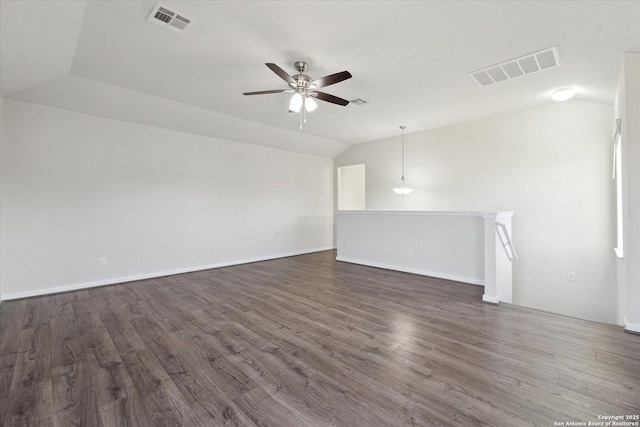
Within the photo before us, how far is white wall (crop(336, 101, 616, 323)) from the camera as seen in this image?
399 cm

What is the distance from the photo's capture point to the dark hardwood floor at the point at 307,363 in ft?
5.25

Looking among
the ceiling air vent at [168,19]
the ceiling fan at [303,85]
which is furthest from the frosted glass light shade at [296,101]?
the ceiling air vent at [168,19]

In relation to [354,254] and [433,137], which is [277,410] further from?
[433,137]

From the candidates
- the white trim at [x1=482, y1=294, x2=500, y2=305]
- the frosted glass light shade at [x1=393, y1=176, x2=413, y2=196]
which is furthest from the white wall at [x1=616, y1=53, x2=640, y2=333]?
the frosted glass light shade at [x1=393, y1=176, x2=413, y2=196]

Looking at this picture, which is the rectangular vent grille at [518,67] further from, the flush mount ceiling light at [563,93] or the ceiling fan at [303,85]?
the ceiling fan at [303,85]

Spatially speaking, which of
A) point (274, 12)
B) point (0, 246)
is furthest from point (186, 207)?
point (274, 12)

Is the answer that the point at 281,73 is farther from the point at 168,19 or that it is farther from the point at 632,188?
the point at 632,188

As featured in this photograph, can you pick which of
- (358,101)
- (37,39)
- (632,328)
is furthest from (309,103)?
(632,328)

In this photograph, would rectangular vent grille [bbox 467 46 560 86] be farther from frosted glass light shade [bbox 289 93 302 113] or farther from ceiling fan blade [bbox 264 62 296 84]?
ceiling fan blade [bbox 264 62 296 84]

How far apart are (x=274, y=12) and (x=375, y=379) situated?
2.91m

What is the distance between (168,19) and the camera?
2.33 meters

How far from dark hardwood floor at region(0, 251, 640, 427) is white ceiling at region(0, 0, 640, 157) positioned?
261 cm

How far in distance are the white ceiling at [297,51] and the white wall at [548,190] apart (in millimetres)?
476

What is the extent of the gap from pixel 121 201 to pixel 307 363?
4.05 meters
